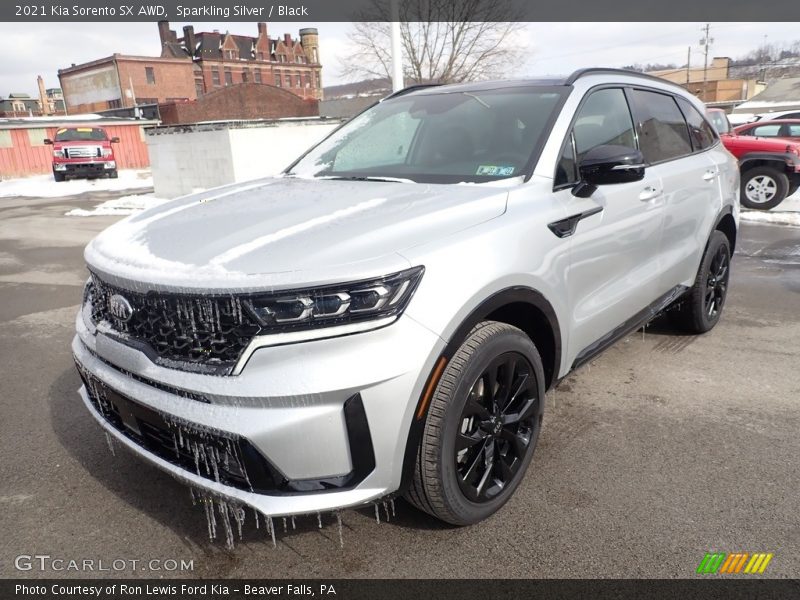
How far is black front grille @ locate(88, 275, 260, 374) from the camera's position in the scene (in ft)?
6.45

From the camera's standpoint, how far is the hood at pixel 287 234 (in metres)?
1.95

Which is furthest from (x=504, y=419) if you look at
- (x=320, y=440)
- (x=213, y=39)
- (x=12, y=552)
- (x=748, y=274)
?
(x=213, y=39)

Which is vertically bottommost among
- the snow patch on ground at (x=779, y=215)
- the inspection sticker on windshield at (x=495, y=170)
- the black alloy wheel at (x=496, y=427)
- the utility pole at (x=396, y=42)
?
the snow patch on ground at (x=779, y=215)

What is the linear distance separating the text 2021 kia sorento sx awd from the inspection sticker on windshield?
0.04ft

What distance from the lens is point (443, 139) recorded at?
3.26 m

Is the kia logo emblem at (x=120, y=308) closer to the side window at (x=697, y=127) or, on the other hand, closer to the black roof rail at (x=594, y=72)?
the black roof rail at (x=594, y=72)

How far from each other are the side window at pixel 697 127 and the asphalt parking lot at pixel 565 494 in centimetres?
147

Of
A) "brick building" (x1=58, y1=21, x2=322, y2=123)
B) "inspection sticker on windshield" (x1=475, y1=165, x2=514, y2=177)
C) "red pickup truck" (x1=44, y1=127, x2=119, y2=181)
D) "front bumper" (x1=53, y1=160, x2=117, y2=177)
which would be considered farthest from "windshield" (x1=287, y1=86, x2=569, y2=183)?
"brick building" (x1=58, y1=21, x2=322, y2=123)

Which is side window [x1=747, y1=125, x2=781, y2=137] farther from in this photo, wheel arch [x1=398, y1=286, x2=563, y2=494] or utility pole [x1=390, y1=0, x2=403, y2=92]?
wheel arch [x1=398, y1=286, x2=563, y2=494]

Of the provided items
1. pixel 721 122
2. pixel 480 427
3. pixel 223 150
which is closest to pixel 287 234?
pixel 480 427

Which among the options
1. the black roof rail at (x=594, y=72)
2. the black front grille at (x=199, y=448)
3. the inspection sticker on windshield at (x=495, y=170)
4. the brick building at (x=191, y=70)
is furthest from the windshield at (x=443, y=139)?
the brick building at (x=191, y=70)

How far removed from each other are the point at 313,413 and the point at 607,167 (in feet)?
5.71

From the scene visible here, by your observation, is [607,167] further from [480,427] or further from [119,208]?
[119,208]

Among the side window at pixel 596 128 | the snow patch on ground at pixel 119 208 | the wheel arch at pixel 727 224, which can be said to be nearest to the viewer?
the side window at pixel 596 128
